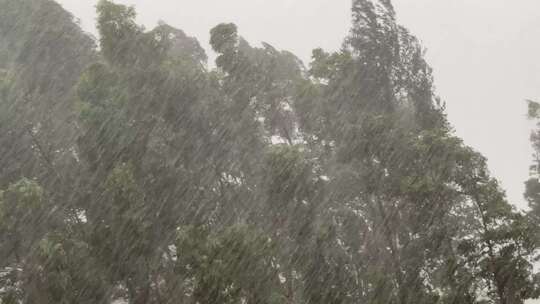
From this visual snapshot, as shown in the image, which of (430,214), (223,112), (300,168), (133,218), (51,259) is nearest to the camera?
(51,259)

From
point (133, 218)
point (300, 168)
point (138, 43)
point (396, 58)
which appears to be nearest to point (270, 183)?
point (300, 168)

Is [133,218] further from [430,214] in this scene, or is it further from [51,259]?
[430,214]

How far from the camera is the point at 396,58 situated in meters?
23.2

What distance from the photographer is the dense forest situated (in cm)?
1543

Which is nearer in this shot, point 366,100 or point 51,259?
point 51,259

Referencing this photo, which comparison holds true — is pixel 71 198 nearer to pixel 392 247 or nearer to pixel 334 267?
pixel 334 267

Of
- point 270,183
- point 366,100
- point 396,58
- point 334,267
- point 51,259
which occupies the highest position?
point 396,58

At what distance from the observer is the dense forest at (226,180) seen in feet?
50.6

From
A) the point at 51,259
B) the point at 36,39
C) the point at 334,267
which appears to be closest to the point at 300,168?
the point at 334,267

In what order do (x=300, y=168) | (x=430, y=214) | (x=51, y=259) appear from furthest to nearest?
(x=430, y=214)
(x=300, y=168)
(x=51, y=259)

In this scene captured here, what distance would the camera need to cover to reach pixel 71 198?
58.6 feet

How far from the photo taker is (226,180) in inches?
863

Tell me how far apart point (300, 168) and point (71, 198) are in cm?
788

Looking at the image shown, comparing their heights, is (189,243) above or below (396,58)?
below
